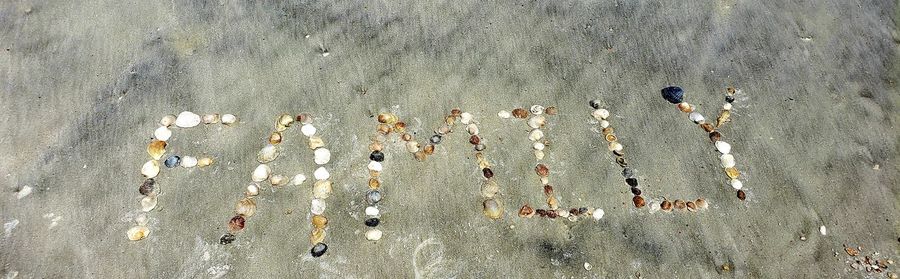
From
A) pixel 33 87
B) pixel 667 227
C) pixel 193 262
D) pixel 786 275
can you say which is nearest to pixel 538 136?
pixel 667 227

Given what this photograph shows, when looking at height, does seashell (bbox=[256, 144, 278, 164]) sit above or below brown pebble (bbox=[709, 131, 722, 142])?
above

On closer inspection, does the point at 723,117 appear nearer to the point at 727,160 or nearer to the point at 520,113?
the point at 727,160

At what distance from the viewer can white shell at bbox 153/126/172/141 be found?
3.91 meters

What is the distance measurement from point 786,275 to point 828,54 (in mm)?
2058

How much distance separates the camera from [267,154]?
384 centimetres

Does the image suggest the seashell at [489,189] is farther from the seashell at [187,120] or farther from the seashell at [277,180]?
the seashell at [187,120]

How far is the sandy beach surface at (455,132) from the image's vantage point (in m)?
3.53

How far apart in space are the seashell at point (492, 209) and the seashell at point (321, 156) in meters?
1.08

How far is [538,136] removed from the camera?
158 inches

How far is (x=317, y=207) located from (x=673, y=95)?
263 centimetres

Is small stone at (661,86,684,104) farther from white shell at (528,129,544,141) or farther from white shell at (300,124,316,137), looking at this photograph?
white shell at (300,124,316,137)

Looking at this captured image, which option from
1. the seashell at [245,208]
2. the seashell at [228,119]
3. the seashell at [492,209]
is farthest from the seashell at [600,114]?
the seashell at [228,119]

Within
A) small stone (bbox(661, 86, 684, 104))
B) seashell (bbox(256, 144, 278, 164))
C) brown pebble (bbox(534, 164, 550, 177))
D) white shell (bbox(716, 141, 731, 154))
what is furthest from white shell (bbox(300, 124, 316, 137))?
white shell (bbox(716, 141, 731, 154))

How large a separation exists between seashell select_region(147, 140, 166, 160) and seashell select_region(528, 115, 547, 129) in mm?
2450
